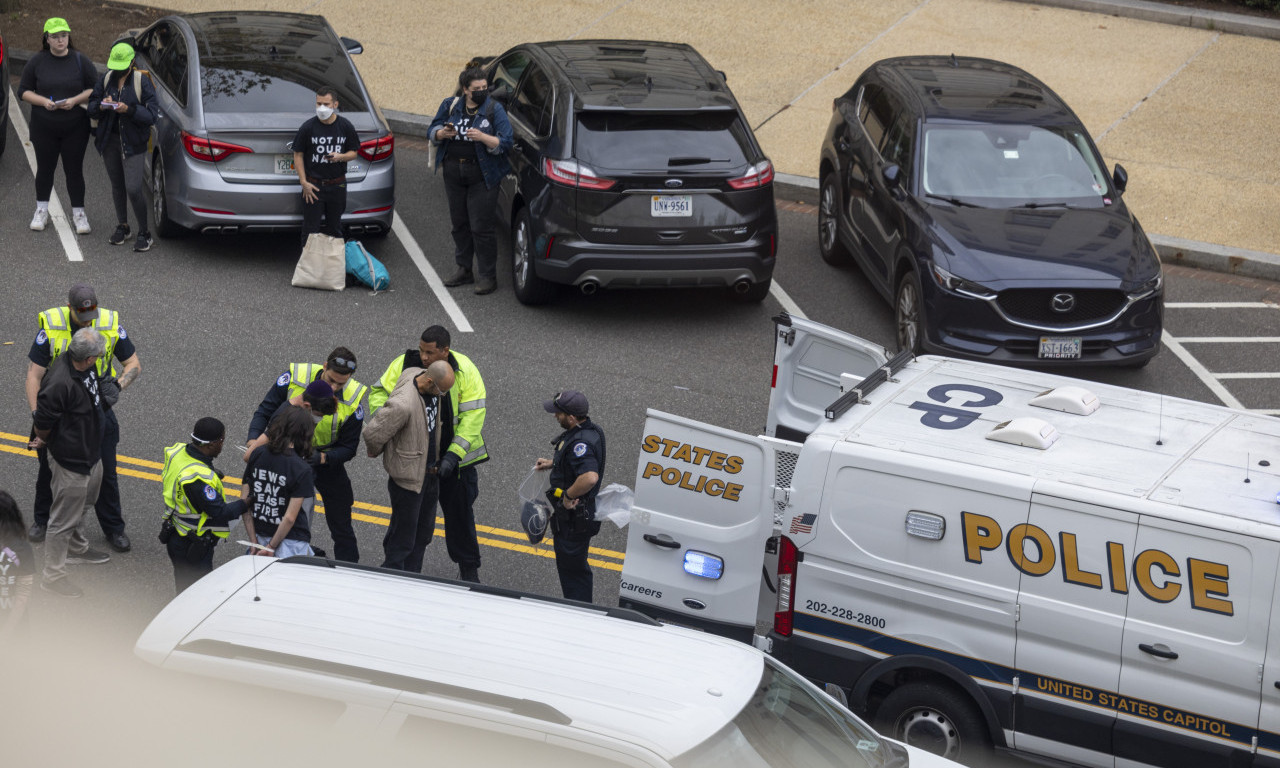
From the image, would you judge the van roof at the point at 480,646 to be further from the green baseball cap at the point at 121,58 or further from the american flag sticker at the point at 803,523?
the green baseball cap at the point at 121,58

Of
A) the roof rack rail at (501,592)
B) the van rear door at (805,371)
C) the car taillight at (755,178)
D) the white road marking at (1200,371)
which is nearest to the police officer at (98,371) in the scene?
the roof rack rail at (501,592)

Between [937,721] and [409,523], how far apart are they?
304cm

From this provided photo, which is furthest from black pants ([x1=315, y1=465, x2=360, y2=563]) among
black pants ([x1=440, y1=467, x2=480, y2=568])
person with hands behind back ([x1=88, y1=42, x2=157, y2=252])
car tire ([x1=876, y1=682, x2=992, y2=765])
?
person with hands behind back ([x1=88, y1=42, x2=157, y2=252])

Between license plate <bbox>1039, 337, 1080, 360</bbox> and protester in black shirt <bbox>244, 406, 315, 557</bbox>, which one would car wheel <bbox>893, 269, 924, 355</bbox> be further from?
protester in black shirt <bbox>244, 406, 315, 557</bbox>

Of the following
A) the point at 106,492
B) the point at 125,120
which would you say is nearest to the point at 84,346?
the point at 106,492

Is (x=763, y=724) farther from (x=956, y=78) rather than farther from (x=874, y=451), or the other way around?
(x=956, y=78)

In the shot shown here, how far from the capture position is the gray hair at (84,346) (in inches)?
297

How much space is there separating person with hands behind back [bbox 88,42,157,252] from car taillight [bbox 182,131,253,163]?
20.8 inches

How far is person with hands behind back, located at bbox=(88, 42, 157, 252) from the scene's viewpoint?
1197cm

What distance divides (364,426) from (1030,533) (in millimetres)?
3694

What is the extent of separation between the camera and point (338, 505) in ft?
26.2

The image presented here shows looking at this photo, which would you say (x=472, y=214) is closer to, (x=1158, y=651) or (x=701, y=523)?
(x=701, y=523)

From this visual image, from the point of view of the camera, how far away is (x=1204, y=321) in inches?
486

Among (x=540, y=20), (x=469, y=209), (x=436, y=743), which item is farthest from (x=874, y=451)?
(x=540, y=20)
